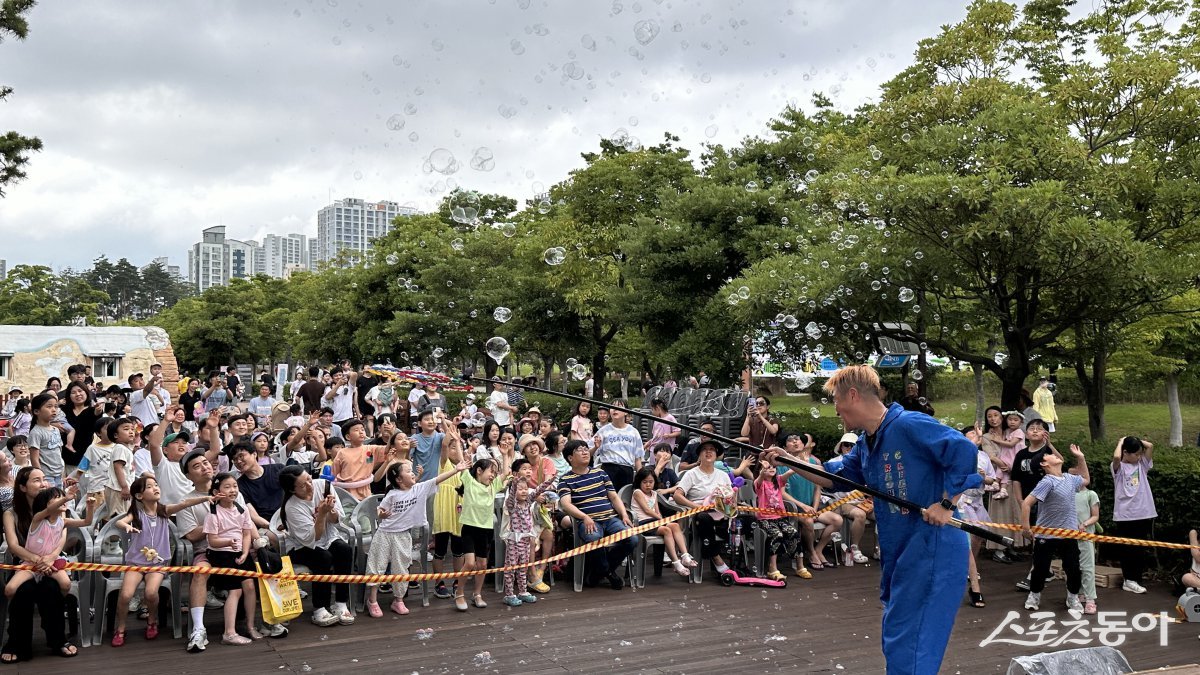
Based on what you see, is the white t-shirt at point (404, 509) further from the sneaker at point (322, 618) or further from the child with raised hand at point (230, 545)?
the child with raised hand at point (230, 545)

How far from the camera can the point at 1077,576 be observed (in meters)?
7.53

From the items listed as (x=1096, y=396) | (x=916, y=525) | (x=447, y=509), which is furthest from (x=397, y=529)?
(x=1096, y=396)

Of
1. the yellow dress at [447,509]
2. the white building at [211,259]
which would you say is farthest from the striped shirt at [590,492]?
the white building at [211,259]

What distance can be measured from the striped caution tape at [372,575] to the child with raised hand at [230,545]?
99mm

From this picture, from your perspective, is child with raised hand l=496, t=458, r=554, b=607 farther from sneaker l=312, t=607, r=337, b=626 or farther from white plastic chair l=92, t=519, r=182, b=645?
white plastic chair l=92, t=519, r=182, b=645

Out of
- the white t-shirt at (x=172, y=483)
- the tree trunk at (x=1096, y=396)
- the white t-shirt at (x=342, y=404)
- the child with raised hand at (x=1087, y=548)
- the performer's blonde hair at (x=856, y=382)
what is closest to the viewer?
the performer's blonde hair at (x=856, y=382)

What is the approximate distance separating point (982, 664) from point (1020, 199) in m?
5.49

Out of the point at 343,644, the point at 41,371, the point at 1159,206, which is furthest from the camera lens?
the point at 41,371

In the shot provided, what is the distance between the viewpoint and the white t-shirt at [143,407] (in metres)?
11.4

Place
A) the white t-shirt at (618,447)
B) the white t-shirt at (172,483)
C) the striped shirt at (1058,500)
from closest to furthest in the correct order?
1. the white t-shirt at (172,483)
2. the striped shirt at (1058,500)
3. the white t-shirt at (618,447)

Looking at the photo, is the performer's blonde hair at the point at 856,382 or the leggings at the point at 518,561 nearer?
the performer's blonde hair at the point at 856,382

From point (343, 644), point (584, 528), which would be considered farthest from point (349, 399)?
point (343, 644)

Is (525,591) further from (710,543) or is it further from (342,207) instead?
(342,207)

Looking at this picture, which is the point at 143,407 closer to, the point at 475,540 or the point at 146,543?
the point at 146,543
